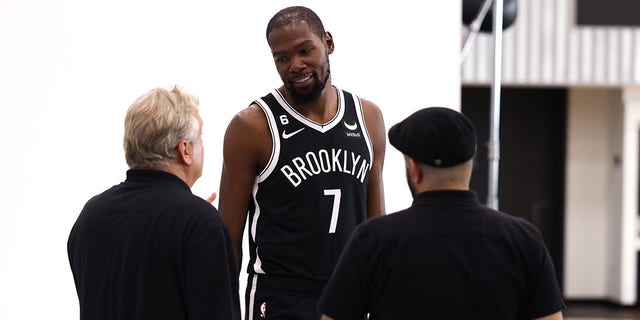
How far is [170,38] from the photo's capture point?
3.37m

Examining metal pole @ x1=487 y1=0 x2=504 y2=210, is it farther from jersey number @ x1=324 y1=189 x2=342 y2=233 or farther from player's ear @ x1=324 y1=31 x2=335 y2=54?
jersey number @ x1=324 y1=189 x2=342 y2=233

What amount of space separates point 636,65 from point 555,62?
813 mm

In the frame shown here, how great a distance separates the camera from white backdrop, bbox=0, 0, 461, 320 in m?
3.33

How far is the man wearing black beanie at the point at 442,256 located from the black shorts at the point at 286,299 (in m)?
0.54

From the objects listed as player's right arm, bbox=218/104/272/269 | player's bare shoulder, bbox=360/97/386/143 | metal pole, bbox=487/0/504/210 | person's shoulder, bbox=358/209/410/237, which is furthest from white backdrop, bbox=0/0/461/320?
person's shoulder, bbox=358/209/410/237

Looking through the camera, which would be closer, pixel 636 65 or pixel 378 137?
pixel 378 137

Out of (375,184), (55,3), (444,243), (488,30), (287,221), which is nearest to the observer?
(444,243)

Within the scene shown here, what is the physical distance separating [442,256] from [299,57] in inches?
31.8

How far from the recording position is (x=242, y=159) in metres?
2.36

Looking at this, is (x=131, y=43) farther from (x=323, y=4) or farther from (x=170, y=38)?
(x=323, y=4)

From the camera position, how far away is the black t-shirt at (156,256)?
1.82m

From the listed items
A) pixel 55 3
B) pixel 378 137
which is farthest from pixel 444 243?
pixel 55 3

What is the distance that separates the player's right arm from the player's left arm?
0.33 meters

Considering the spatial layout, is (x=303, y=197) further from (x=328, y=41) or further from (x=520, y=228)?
(x=520, y=228)
